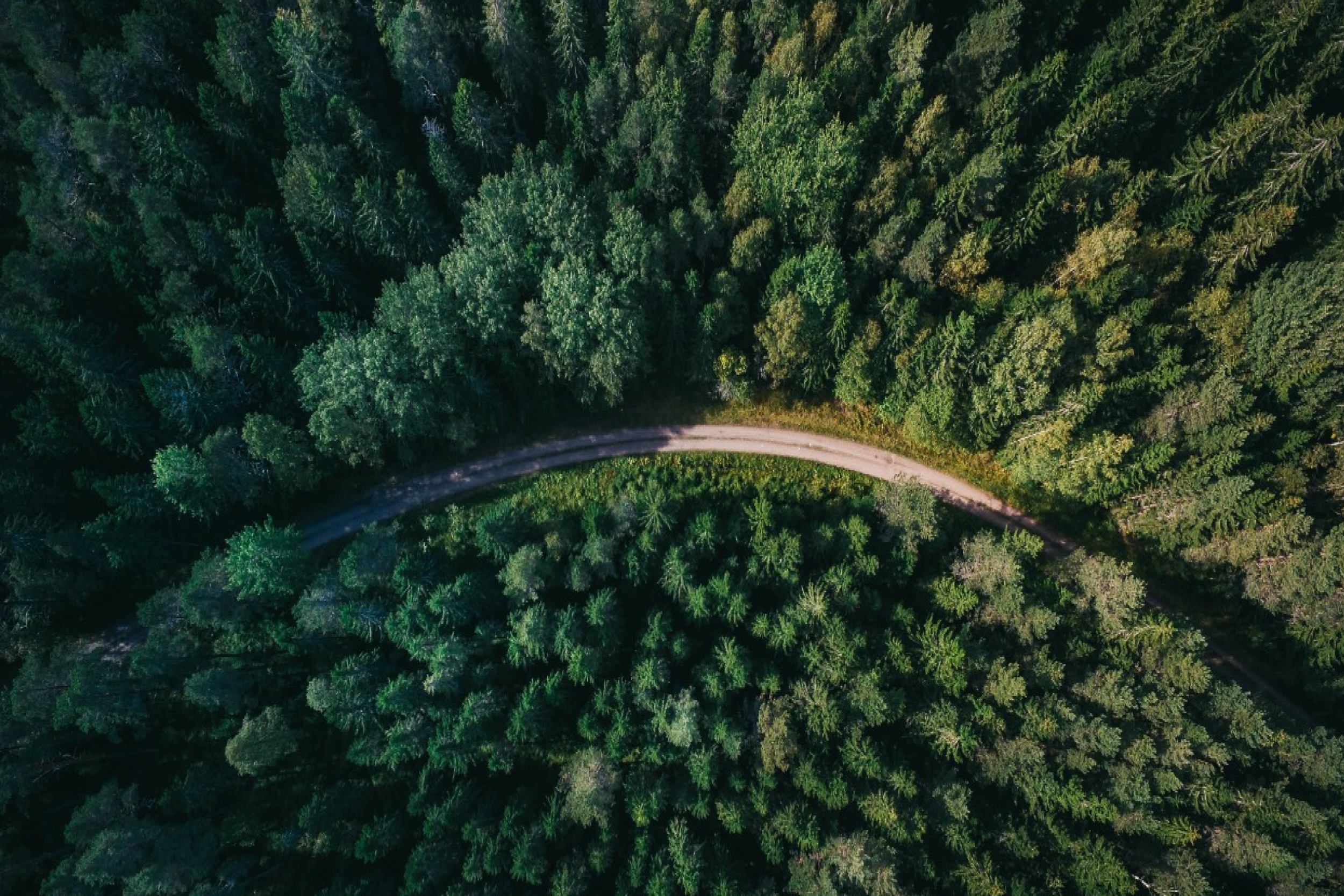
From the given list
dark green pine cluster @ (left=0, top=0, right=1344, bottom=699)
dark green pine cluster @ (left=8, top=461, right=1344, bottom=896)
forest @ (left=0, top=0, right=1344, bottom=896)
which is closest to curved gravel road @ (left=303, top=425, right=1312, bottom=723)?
forest @ (left=0, top=0, right=1344, bottom=896)

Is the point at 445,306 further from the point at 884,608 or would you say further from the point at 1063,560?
the point at 1063,560

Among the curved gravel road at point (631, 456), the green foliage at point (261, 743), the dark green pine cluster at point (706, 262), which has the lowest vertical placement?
the green foliage at point (261, 743)

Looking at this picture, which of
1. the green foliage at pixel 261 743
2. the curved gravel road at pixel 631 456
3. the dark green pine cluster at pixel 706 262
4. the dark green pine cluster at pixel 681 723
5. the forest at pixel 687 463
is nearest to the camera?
the dark green pine cluster at pixel 681 723

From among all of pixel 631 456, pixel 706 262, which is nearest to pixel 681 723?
pixel 631 456

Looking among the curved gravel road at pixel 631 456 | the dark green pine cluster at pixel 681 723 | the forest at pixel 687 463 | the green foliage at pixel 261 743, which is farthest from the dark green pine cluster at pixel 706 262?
the green foliage at pixel 261 743

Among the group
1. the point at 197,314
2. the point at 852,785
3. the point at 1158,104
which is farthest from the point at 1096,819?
the point at 197,314

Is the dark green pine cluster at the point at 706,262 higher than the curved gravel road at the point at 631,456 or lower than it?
higher

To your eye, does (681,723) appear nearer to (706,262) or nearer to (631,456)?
(631,456)

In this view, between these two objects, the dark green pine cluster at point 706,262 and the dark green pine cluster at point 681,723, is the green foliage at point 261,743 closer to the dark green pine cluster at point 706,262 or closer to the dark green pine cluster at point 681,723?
the dark green pine cluster at point 681,723
